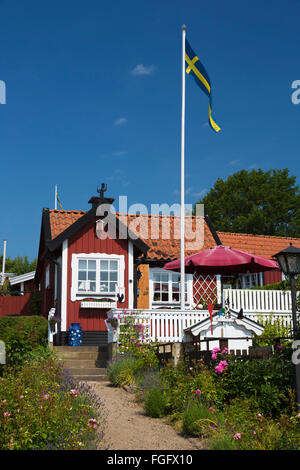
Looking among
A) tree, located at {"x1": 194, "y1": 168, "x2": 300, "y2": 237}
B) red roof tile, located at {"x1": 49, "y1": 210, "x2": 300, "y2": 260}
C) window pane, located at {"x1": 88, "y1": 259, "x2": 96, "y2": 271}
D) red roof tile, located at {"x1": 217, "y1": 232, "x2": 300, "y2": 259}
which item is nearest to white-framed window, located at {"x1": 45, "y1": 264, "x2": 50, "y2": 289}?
red roof tile, located at {"x1": 49, "y1": 210, "x2": 300, "y2": 260}

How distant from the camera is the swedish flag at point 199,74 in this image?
625 inches

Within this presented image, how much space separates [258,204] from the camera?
41.8 metres

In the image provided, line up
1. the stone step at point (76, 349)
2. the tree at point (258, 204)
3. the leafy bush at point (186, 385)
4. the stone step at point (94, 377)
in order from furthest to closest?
the tree at point (258, 204), the stone step at point (76, 349), the stone step at point (94, 377), the leafy bush at point (186, 385)

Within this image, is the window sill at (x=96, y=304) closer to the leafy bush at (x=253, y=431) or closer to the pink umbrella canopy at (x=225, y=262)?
the pink umbrella canopy at (x=225, y=262)

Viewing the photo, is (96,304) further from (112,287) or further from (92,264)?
(92,264)

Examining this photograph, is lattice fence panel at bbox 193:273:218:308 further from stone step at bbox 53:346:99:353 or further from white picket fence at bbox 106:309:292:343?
stone step at bbox 53:346:99:353

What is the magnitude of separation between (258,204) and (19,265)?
25270 mm

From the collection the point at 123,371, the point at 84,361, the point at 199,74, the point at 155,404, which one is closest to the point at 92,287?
the point at 84,361

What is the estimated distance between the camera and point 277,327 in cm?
1596

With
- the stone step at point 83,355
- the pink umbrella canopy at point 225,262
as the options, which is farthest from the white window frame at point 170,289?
the stone step at point 83,355

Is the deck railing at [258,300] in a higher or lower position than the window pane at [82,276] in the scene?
lower

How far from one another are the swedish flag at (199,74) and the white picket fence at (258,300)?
5.16m

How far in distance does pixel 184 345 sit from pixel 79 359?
144 inches

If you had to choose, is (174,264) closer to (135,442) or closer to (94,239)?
(94,239)
